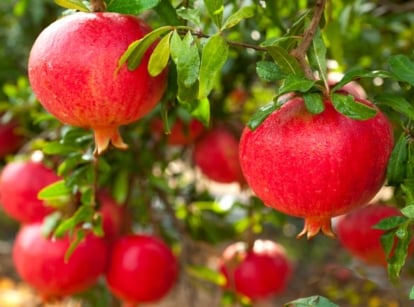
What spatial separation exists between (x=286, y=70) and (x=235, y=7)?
0.36 m

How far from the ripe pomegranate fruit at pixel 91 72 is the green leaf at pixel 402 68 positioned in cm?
27

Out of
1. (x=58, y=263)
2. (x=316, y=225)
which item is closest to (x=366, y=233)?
(x=58, y=263)

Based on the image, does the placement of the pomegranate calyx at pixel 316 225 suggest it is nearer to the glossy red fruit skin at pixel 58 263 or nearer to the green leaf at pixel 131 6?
the green leaf at pixel 131 6

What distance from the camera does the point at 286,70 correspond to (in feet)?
2.66

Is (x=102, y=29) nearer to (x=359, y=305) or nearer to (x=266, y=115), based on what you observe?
(x=266, y=115)

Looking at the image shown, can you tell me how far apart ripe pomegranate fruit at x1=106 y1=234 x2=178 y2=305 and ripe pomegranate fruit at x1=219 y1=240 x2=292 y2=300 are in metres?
0.25

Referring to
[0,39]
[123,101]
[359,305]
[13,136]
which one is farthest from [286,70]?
[359,305]

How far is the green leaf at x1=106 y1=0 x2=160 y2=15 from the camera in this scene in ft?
2.72

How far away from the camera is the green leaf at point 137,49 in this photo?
793mm

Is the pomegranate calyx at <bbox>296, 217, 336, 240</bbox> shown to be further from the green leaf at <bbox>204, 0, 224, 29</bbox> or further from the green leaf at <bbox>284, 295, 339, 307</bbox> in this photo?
the green leaf at <bbox>204, 0, 224, 29</bbox>

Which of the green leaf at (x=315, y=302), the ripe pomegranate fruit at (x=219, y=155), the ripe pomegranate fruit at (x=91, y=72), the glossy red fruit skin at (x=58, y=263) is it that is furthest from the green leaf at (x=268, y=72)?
the ripe pomegranate fruit at (x=219, y=155)

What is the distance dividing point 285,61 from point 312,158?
11 centimetres

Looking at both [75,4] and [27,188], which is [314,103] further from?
[27,188]

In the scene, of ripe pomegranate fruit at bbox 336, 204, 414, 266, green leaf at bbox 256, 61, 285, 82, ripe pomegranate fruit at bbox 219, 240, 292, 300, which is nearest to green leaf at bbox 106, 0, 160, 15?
green leaf at bbox 256, 61, 285, 82
